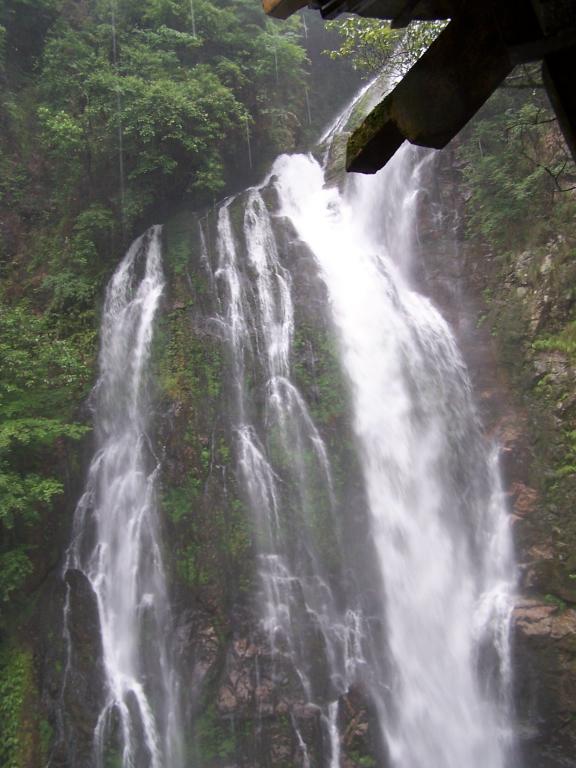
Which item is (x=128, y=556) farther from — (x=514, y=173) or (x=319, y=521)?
(x=514, y=173)

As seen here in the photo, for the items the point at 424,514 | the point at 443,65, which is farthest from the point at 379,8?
the point at 424,514

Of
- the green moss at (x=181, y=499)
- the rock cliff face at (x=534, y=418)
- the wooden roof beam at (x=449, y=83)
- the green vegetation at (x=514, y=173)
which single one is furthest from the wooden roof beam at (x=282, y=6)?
the green vegetation at (x=514, y=173)

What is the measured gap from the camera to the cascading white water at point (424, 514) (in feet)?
26.5

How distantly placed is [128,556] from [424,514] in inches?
206

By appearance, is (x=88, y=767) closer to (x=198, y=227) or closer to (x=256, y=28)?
(x=198, y=227)

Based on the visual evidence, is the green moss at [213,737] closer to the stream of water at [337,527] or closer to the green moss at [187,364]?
the stream of water at [337,527]

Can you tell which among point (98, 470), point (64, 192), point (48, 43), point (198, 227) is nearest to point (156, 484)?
point (98, 470)

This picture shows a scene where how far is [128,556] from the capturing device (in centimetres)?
877

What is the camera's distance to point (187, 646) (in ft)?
27.0

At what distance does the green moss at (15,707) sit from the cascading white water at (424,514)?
5313mm

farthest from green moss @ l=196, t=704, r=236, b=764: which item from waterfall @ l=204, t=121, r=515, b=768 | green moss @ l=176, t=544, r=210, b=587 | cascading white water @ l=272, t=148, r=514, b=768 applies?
cascading white water @ l=272, t=148, r=514, b=768

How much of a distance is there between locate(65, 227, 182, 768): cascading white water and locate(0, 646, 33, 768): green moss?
79 cm

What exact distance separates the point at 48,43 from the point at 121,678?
1503cm

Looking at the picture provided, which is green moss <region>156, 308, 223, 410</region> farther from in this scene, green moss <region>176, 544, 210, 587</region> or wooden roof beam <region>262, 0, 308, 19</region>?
wooden roof beam <region>262, 0, 308, 19</region>
